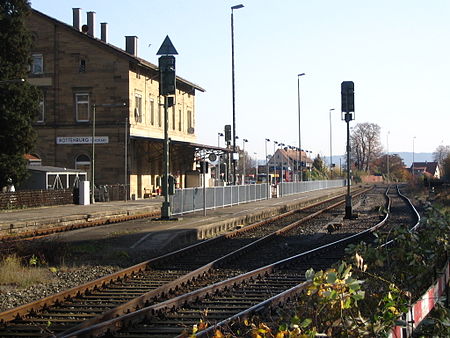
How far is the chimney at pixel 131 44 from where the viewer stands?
2342 inches

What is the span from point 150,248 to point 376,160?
141196mm

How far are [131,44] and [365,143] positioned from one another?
93.2 meters

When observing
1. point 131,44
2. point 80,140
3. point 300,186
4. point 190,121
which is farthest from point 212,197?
point 300,186

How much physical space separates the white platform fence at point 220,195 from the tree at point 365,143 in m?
84.5

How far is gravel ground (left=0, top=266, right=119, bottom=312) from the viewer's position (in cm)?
1066

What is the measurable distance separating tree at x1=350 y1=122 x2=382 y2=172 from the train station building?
319 feet

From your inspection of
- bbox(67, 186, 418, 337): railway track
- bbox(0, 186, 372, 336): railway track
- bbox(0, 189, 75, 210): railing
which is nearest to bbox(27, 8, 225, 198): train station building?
bbox(0, 189, 75, 210): railing

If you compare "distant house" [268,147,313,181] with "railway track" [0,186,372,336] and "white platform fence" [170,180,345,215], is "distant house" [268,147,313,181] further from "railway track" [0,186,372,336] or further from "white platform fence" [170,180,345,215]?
"railway track" [0,186,372,336]

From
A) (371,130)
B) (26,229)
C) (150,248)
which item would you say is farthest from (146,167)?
(371,130)

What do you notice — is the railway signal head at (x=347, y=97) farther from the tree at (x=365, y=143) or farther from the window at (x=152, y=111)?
the tree at (x=365, y=143)

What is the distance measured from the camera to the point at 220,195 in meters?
36.7

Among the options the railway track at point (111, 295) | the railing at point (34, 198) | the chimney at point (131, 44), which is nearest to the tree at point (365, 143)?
the chimney at point (131, 44)

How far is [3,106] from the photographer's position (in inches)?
1369

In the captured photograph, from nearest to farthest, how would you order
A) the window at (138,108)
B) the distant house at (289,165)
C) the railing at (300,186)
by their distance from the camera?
the window at (138,108) → the railing at (300,186) → the distant house at (289,165)
